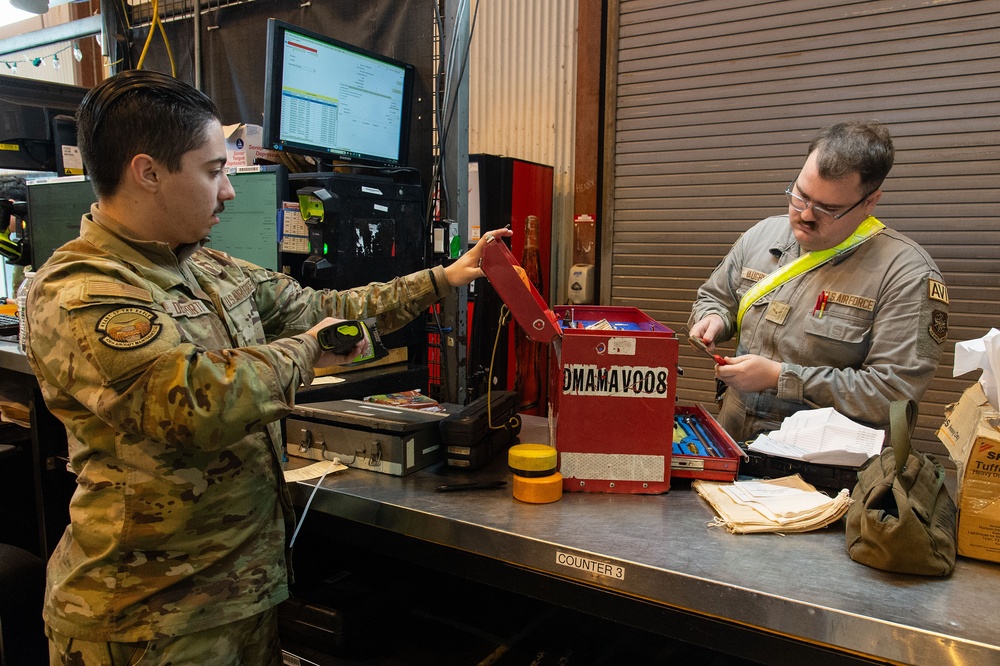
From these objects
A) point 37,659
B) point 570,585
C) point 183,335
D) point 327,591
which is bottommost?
point 37,659

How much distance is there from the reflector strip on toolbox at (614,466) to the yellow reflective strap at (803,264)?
0.90 m

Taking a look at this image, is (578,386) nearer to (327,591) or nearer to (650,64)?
(327,591)

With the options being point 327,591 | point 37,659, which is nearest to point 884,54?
point 327,591

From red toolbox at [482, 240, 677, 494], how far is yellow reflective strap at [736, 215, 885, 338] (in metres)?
0.80

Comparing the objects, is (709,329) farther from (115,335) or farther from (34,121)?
(34,121)

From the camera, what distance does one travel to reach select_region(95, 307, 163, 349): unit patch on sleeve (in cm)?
105

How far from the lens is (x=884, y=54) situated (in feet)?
10.9

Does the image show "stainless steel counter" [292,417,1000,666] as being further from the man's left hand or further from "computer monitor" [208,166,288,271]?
"computer monitor" [208,166,288,271]

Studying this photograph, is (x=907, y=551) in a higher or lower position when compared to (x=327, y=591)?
higher

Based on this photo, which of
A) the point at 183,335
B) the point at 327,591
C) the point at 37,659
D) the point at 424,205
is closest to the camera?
the point at 183,335

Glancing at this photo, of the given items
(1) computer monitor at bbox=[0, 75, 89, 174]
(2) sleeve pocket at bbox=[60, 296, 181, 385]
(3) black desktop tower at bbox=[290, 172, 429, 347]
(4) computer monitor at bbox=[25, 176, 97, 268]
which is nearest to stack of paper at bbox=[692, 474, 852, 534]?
(2) sleeve pocket at bbox=[60, 296, 181, 385]

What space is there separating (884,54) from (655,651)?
3.16 meters

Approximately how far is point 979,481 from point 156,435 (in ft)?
4.94

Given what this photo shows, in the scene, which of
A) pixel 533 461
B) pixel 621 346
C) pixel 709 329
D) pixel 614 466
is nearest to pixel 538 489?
pixel 533 461
